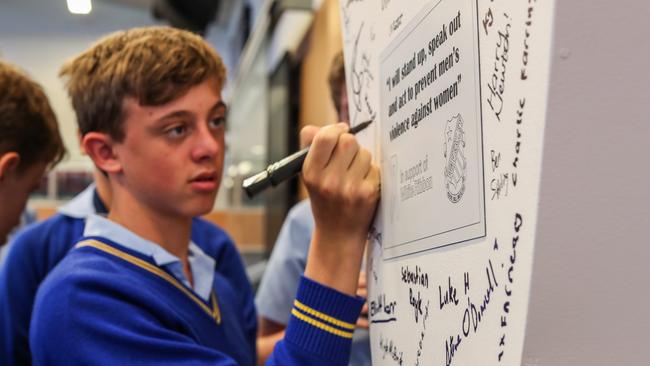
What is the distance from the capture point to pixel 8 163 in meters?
1.01

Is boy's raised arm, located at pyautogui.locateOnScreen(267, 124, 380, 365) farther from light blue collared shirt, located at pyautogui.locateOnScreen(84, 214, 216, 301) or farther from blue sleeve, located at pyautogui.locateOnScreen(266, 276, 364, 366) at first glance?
light blue collared shirt, located at pyautogui.locateOnScreen(84, 214, 216, 301)

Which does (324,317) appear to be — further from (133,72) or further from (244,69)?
(244,69)

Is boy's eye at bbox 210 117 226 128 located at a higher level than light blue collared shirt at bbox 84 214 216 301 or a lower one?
higher

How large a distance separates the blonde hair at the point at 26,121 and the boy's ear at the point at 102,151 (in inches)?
9.9

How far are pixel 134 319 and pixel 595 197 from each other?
19.9 inches

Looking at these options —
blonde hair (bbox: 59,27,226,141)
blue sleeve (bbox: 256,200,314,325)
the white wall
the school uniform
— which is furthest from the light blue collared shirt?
the white wall

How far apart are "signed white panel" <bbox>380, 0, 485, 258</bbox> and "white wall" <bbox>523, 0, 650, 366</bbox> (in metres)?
0.08

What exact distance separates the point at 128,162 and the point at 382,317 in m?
0.39

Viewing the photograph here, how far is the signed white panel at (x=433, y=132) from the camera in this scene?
41 cm

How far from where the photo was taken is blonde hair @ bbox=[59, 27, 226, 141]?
81cm

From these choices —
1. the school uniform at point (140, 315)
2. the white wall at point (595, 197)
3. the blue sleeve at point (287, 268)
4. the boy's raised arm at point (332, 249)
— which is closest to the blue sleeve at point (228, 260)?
the blue sleeve at point (287, 268)

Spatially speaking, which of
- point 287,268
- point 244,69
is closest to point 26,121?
point 287,268

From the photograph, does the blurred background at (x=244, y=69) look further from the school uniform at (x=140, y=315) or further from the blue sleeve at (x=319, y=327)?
the blue sleeve at (x=319, y=327)

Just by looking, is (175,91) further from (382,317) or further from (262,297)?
(262,297)
